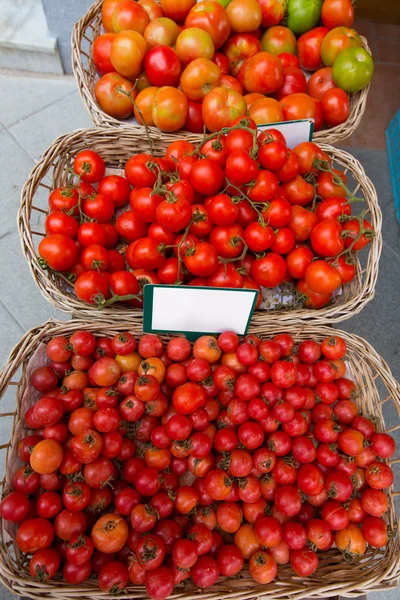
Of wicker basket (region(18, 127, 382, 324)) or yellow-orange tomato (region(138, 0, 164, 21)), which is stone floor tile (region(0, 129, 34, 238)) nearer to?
wicker basket (region(18, 127, 382, 324))

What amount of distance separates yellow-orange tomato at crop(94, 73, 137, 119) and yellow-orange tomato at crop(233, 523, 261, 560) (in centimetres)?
145

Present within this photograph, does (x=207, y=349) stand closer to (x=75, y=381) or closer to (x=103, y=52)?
(x=75, y=381)

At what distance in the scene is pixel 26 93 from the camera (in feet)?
8.96

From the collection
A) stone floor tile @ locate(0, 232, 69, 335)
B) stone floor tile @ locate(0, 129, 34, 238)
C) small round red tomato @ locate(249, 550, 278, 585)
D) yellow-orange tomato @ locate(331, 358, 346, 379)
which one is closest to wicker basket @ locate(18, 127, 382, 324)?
yellow-orange tomato @ locate(331, 358, 346, 379)

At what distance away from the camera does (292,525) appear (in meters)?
1.02

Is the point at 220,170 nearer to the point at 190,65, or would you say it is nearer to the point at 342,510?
the point at 190,65

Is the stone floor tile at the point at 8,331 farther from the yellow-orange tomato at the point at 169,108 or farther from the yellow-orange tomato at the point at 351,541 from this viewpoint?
the yellow-orange tomato at the point at 351,541

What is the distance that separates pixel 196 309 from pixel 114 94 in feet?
3.06

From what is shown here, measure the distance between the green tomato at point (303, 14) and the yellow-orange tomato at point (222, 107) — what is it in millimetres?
640

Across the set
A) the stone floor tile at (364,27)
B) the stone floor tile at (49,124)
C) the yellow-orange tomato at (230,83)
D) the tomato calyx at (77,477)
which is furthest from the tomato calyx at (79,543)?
the stone floor tile at (364,27)

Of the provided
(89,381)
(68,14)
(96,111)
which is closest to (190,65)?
(96,111)

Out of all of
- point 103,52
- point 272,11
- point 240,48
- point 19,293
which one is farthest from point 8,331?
point 272,11

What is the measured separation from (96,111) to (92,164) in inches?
12.0

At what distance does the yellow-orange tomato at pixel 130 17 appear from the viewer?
1563 millimetres
